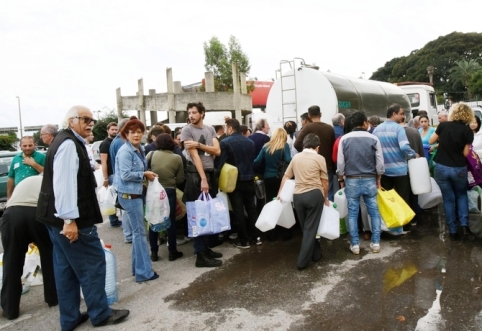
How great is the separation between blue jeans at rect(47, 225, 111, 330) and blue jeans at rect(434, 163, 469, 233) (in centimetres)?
454

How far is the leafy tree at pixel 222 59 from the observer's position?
1273 inches

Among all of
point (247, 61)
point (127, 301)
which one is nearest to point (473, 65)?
point (247, 61)

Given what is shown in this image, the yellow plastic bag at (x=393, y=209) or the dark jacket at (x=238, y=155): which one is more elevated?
the dark jacket at (x=238, y=155)

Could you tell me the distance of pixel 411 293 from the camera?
158 inches

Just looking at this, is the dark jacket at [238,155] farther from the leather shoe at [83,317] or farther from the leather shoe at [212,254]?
the leather shoe at [83,317]

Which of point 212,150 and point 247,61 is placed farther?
point 247,61

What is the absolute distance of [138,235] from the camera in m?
4.62

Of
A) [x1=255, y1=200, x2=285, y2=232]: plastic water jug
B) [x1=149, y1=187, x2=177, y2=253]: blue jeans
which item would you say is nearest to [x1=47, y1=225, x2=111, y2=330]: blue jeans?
[x1=149, y1=187, x2=177, y2=253]: blue jeans

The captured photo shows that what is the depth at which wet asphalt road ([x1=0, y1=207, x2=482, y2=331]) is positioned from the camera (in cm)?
358

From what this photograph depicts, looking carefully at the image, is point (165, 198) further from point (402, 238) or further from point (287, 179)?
point (402, 238)

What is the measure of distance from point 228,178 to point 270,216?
31.4 inches

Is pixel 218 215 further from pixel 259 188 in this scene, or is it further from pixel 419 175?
pixel 419 175

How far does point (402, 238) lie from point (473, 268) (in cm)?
137

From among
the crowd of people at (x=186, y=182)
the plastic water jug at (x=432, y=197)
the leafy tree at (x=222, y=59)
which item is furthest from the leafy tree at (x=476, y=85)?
the plastic water jug at (x=432, y=197)
